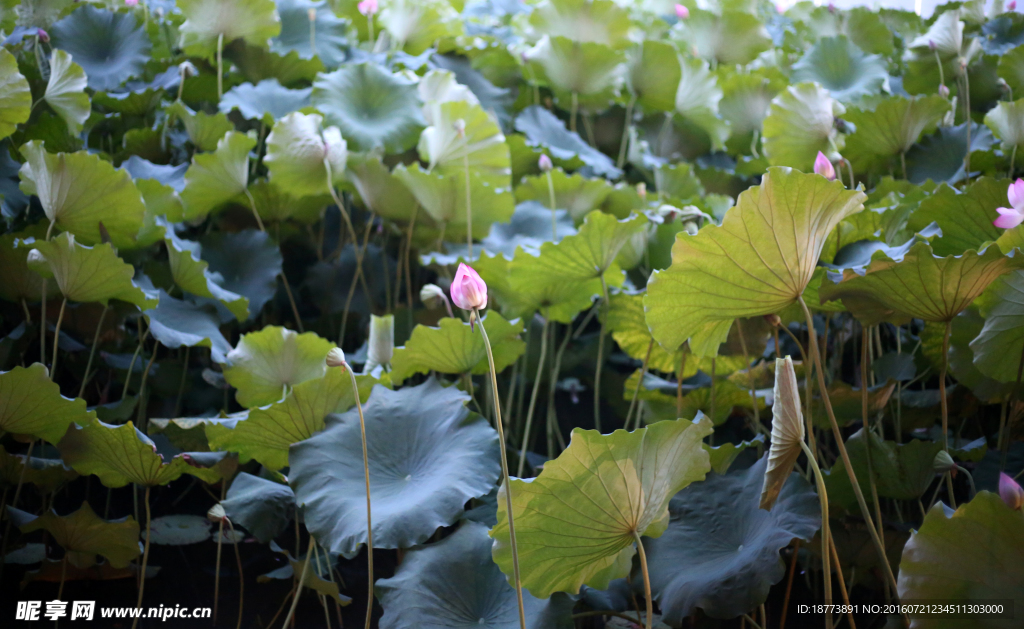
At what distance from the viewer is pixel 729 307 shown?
2.92 feet

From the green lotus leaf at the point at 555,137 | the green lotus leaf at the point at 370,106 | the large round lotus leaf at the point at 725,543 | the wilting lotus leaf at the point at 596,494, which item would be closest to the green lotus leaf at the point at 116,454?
the wilting lotus leaf at the point at 596,494

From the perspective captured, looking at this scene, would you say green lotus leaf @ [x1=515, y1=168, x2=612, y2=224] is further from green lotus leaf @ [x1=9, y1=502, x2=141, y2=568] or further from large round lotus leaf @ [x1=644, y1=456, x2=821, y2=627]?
green lotus leaf @ [x1=9, y1=502, x2=141, y2=568]

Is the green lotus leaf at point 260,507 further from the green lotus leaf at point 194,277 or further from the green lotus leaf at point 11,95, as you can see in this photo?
the green lotus leaf at point 11,95

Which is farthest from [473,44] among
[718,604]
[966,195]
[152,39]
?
[718,604]

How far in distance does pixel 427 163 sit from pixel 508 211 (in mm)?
316

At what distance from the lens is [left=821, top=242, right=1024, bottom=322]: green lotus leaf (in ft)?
2.59

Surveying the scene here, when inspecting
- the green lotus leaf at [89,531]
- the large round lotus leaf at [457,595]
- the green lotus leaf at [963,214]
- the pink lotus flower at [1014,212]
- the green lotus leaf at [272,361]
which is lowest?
the green lotus leaf at [89,531]

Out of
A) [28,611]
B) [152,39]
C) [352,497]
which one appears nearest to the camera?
[352,497]

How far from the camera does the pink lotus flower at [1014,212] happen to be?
2.71 ft

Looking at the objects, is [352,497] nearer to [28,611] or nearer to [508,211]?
[28,611]

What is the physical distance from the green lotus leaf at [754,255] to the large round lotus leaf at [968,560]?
0.30 metres

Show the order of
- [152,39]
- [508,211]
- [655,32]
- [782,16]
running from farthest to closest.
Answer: [782,16] → [655,32] → [152,39] → [508,211]

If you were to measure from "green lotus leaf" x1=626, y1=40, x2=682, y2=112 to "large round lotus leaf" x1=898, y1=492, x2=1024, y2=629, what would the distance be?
5.10 feet

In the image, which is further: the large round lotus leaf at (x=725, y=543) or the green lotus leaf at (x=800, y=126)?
the green lotus leaf at (x=800, y=126)
